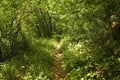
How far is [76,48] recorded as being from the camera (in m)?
11.4

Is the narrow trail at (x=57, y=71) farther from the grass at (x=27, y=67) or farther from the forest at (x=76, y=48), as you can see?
the grass at (x=27, y=67)

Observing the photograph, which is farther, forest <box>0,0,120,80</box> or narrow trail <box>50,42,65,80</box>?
narrow trail <box>50,42,65,80</box>

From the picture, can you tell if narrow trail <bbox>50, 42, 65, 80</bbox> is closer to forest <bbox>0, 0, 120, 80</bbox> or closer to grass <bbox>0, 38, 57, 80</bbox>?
forest <bbox>0, 0, 120, 80</bbox>

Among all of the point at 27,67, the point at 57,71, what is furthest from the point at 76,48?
the point at 27,67

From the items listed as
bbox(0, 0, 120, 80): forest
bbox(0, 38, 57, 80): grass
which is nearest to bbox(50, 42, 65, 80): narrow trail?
bbox(0, 0, 120, 80): forest

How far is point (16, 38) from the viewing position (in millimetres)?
12578

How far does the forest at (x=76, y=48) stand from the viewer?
8297 mm

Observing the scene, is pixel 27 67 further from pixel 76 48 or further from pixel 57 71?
pixel 76 48

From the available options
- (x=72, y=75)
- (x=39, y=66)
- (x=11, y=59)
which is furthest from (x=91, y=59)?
(x=11, y=59)

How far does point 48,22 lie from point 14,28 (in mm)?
15901

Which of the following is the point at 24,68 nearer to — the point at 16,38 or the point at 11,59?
the point at 11,59

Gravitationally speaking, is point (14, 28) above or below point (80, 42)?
above

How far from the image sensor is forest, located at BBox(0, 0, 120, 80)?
8.30 meters

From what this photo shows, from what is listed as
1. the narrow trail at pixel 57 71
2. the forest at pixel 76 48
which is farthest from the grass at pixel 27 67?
the narrow trail at pixel 57 71
